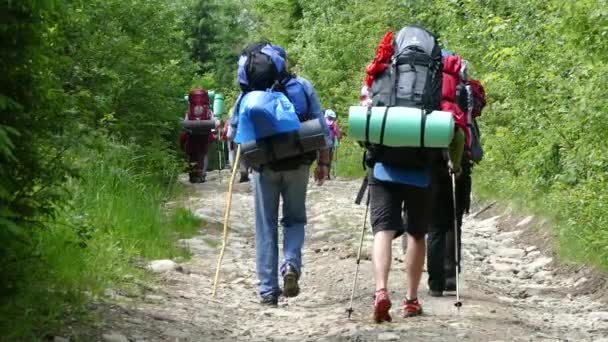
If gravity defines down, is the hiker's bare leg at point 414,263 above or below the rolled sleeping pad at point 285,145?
below

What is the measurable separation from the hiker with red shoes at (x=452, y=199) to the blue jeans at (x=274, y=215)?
3.42 feet

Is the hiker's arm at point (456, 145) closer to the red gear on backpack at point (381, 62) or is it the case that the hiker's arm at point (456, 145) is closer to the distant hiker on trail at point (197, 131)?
the red gear on backpack at point (381, 62)

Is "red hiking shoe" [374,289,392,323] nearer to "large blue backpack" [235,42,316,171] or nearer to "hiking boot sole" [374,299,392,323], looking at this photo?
"hiking boot sole" [374,299,392,323]

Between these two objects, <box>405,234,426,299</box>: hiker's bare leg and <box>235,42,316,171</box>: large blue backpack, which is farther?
<box>235,42,316,171</box>: large blue backpack

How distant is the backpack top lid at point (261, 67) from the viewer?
26.1 ft

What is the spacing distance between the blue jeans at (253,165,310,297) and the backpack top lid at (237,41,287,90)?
66cm

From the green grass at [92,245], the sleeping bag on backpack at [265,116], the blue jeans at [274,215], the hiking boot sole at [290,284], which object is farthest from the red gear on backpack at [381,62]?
the green grass at [92,245]

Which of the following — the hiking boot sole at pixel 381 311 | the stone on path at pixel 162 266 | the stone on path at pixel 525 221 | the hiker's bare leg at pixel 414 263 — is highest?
the hiker's bare leg at pixel 414 263

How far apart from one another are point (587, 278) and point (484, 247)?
260 cm

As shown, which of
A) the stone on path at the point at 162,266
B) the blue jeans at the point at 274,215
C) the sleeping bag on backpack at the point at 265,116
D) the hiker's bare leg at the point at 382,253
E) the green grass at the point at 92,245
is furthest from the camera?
the stone on path at the point at 162,266

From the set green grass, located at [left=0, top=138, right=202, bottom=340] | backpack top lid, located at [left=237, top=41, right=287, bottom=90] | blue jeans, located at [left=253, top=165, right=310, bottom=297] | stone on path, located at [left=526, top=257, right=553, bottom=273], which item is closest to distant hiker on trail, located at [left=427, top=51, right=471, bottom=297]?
blue jeans, located at [left=253, top=165, right=310, bottom=297]

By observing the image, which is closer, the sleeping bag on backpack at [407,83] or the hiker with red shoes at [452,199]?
the sleeping bag on backpack at [407,83]

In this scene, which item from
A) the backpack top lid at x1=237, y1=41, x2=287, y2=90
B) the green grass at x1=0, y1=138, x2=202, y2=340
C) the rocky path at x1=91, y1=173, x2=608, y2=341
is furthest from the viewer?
the backpack top lid at x1=237, y1=41, x2=287, y2=90

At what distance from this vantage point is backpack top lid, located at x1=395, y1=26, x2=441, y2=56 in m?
7.09
